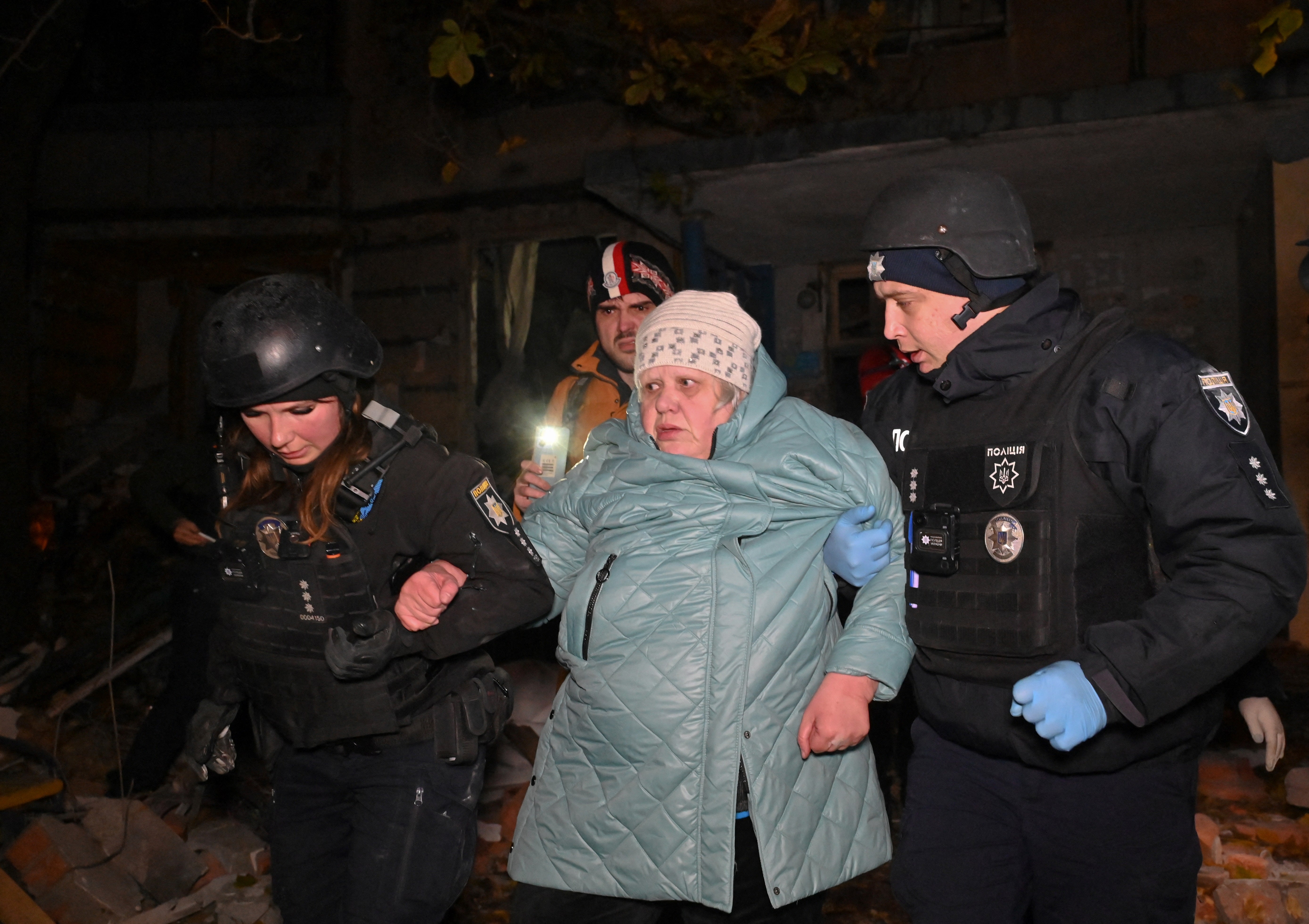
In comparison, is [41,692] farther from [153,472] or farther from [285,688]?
[285,688]

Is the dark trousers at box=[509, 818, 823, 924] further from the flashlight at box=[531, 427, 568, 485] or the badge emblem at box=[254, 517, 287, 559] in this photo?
the flashlight at box=[531, 427, 568, 485]

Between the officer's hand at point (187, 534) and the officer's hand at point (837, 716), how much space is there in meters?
4.19

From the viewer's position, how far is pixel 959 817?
2252 millimetres

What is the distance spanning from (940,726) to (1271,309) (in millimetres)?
4903

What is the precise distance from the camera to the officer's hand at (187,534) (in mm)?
5453

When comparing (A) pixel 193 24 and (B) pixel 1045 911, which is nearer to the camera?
(B) pixel 1045 911

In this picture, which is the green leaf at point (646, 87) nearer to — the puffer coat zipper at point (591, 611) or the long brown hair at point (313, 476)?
the long brown hair at point (313, 476)

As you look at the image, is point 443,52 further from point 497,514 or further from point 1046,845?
point 1046,845

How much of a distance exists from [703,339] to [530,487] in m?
1.12

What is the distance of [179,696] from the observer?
16.5 ft

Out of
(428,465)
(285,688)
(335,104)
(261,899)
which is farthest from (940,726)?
(335,104)

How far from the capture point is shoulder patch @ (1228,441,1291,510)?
6.23 feet

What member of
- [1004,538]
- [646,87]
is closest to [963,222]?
[1004,538]

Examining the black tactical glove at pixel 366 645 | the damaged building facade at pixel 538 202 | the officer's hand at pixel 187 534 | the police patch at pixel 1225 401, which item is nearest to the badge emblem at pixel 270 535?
the black tactical glove at pixel 366 645
